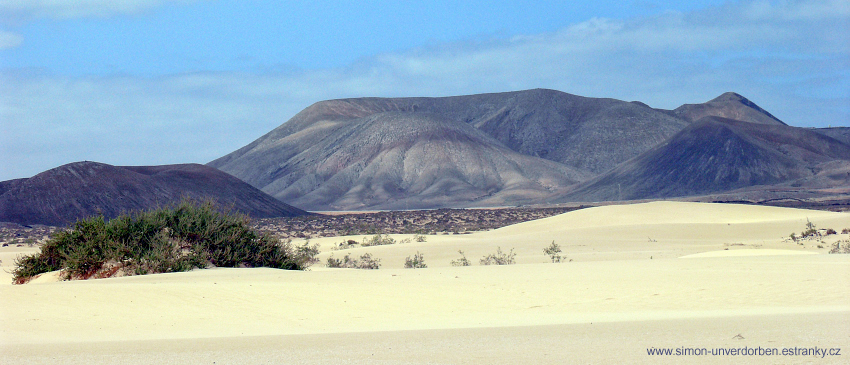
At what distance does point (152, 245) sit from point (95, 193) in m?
51.7

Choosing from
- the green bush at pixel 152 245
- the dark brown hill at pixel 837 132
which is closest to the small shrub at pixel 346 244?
the green bush at pixel 152 245

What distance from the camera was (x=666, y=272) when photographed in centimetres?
1462

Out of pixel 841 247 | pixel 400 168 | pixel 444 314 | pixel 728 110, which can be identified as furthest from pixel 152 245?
pixel 728 110

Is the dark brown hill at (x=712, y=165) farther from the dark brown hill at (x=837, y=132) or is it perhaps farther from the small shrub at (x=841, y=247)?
the small shrub at (x=841, y=247)

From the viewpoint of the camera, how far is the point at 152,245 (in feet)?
50.2

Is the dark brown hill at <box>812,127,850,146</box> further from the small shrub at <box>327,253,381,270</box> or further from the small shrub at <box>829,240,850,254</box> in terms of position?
the small shrub at <box>327,253,381,270</box>

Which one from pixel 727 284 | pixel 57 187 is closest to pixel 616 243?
pixel 727 284

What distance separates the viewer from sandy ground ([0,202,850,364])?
6.94m

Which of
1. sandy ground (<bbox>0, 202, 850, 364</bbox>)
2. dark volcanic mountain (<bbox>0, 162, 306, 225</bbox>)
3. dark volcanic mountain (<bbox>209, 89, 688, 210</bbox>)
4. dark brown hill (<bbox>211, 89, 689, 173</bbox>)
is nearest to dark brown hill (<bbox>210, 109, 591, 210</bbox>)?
dark volcanic mountain (<bbox>209, 89, 688, 210</bbox>)

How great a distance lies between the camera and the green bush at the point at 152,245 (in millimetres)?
14727

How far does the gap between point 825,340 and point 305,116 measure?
513 ft

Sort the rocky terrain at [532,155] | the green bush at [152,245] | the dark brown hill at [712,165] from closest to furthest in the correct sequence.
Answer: the green bush at [152,245]
the dark brown hill at [712,165]
the rocky terrain at [532,155]

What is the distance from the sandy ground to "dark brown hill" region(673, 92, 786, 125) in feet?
475

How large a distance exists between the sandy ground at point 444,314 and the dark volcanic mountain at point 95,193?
42575mm
